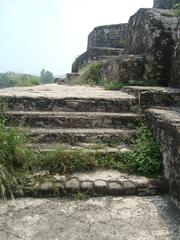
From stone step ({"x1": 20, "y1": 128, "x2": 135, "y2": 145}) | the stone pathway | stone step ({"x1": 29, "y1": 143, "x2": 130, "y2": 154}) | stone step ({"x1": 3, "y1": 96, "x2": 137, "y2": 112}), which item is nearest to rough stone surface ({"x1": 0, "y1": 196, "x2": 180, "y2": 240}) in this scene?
stone step ({"x1": 29, "y1": 143, "x2": 130, "y2": 154})

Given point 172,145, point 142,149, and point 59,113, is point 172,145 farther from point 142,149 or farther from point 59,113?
point 59,113

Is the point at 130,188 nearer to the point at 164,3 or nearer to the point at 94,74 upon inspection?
the point at 94,74

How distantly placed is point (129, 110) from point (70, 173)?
159 cm

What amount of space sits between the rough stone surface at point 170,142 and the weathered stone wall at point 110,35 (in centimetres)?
1017

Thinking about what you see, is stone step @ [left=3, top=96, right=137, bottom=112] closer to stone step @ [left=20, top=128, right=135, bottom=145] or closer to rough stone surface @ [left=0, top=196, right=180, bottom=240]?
stone step @ [left=20, top=128, right=135, bottom=145]

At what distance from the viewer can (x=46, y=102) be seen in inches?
185

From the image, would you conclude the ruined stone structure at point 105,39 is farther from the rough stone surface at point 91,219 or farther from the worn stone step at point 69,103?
the rough stone surface at point 91,219

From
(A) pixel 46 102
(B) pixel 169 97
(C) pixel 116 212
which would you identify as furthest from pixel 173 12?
(C) pixel 116 212

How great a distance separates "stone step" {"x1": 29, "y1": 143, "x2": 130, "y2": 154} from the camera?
3873mm

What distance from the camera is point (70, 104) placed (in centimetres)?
473

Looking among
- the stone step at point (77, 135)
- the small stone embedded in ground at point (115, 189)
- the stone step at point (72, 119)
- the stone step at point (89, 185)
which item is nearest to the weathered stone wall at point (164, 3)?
the stone step at point (72, 119)

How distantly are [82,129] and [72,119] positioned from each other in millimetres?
187

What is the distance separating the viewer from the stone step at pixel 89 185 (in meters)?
3.36

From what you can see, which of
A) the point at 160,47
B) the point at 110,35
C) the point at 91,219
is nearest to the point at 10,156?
the point at 91,219
